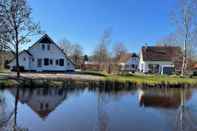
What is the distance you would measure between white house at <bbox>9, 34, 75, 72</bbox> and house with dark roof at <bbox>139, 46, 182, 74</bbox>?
18300mm

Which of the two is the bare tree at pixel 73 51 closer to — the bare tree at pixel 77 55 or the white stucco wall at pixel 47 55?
the bare tree at pixel 77 55

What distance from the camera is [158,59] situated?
52.6 metres

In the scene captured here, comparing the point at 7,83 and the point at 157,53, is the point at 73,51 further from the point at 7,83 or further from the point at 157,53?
the point at 7,83

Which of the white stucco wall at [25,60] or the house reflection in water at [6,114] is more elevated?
the white stucco wall at [25,60]

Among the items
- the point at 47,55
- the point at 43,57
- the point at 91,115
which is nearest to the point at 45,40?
the point at 47,55

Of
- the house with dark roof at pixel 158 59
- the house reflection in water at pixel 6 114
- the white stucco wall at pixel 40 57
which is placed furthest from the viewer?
the house with dark roof at pixel 158 59

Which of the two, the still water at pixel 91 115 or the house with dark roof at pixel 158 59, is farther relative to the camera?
the house with dark roof at pixel 158 59

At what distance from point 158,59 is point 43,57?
23068 millimetres

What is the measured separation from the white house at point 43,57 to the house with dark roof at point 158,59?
1830 cm

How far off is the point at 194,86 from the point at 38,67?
66.5 ft

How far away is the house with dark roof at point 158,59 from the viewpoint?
49.9 m

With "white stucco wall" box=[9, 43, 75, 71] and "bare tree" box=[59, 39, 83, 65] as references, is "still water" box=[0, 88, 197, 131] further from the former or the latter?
"bare tree" box=[59, 39, 83, 65]

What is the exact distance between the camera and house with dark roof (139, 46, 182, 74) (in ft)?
164

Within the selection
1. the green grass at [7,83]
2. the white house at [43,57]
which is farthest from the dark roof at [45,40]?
the green grass at [7,83]
